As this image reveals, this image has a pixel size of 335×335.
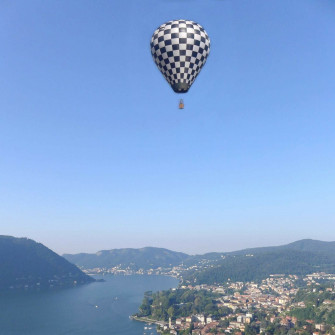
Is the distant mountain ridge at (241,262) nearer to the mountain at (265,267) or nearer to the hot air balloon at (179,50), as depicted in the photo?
the mountain at (265,267)

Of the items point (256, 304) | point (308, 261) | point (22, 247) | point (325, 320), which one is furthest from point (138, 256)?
point (325, 320)

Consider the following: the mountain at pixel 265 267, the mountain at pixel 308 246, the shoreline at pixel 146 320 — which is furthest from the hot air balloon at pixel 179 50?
the mountain at pixel 308 246

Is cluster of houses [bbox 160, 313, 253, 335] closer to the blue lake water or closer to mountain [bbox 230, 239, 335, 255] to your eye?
the blue lake water

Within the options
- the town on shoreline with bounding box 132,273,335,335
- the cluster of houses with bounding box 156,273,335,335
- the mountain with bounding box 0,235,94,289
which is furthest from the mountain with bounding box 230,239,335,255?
the town on shoreline with bounding box 132,273,335,335

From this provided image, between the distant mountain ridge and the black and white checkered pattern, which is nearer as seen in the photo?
the black and white checkered pattern

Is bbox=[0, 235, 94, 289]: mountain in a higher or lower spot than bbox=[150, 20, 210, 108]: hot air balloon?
lower

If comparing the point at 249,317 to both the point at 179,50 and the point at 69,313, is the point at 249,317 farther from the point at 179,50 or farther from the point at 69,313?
the point at 179,50

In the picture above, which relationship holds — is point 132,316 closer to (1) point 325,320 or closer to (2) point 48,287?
(1) point 325,320
